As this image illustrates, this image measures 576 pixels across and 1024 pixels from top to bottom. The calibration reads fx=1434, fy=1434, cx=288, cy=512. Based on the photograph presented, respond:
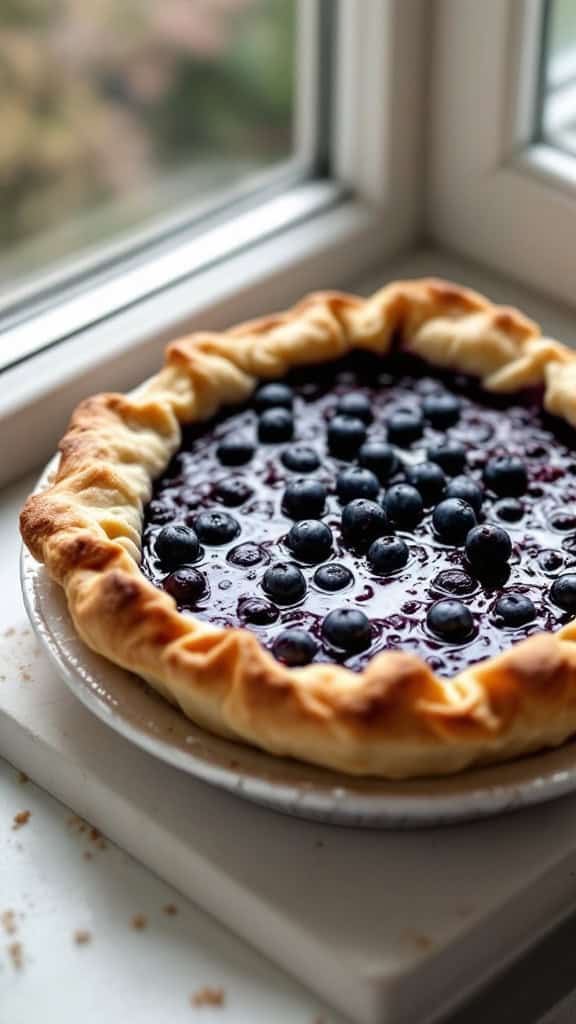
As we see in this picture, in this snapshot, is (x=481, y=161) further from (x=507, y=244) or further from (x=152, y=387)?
(x=152, y=387)

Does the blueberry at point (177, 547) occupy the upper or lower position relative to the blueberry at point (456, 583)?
upper

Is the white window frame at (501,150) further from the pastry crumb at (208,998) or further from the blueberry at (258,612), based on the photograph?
the pastry crumb at (208,998)

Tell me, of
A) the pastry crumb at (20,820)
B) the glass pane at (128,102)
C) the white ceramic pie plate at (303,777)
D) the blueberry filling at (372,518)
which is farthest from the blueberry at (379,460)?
the glass pane at (128,102)

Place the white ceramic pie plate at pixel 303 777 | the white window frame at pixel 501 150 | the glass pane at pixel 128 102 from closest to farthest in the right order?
the white ceramic pie plate at pixel 303 777 → the white window frame at pixel 501 150 → the glass pane at pixel 128 102

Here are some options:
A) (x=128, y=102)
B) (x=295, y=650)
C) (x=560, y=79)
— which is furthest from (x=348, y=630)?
(x=128, y=102)

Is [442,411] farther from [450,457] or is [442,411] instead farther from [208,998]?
[208,998]

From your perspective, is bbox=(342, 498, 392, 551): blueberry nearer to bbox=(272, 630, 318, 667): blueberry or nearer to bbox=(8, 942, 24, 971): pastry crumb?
bbox=(272, 630, 318, 667): blueberry
